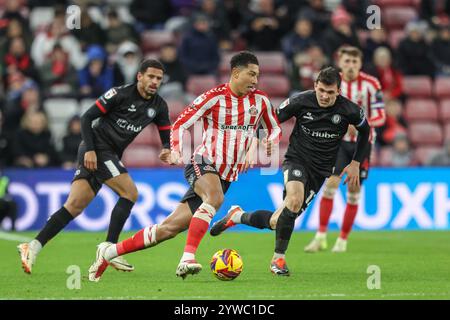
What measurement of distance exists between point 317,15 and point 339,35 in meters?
1.53

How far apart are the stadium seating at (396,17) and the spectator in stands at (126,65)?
204 inches

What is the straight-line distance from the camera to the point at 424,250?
1320cm

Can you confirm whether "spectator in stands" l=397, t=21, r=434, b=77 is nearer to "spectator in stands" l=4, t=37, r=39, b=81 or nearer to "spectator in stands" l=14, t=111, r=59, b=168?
"spectator in stands" l=4, t=37, r=39, b=81

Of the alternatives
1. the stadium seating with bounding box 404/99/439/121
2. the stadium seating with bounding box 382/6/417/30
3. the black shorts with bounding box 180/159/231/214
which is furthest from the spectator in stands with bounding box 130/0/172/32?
the black shorts with bounding box 180/159/231/214

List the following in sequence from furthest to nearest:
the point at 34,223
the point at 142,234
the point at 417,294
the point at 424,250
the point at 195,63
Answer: the point at 195,63, the point at 34,223, the point at 424,250, the point at 142,234, the point at 417,294

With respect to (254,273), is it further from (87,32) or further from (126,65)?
(87,32)

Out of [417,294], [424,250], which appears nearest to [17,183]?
[424,250]

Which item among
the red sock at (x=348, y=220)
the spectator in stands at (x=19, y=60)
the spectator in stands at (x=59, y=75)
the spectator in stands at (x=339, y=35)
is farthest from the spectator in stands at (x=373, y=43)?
the red sock at (x=348, y=220)

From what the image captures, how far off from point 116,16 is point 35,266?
8.89 meters

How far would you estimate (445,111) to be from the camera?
63.9 ft

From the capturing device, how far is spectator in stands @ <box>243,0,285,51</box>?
1966 centimetres

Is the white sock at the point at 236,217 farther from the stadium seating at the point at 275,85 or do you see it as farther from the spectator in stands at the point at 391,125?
the stadium seating at the point at 275,85

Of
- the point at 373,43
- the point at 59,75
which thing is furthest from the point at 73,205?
the point at 373,43

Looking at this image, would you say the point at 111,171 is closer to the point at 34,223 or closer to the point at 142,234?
the point at 142,234
